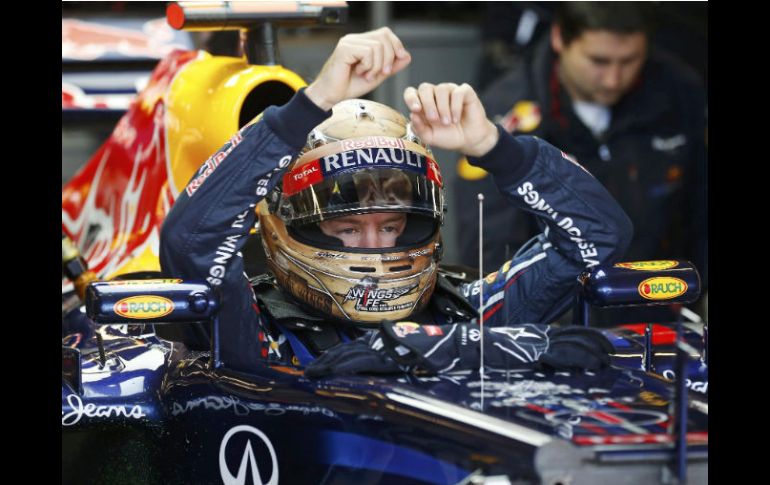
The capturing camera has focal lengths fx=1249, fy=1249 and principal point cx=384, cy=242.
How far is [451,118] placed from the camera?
3031 mm

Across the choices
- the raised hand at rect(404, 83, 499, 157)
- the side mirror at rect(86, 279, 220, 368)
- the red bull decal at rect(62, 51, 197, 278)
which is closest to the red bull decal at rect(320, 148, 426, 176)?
the raised hand at rect(404, 83, 499, 157)

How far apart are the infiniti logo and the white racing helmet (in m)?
0.57

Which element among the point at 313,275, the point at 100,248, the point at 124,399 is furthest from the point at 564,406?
the point at 100,248

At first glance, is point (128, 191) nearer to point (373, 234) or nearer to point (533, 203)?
point (373, 234)

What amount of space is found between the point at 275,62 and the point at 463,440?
2241 millimetres

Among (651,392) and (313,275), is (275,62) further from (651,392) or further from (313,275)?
(651,392)

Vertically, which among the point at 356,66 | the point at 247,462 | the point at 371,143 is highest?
the point at 356,66

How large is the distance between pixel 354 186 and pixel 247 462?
31.7 inches

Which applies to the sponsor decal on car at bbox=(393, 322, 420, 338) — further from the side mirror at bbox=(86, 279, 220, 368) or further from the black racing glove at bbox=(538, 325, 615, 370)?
the side mirror at bbox=(86, 279, 220, 368)

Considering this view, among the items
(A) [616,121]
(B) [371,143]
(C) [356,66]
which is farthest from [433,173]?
(A) [616,121]

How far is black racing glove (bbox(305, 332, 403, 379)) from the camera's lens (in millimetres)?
2693

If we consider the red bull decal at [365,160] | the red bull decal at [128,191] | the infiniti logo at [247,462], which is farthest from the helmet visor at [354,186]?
the red bull decal at [128,191]

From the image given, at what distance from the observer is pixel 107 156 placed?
475cm

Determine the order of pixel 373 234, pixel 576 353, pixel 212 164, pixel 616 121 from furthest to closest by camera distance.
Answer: pixel 616 121, pixel 373 234, pixel 212 164, pixel 576 353
